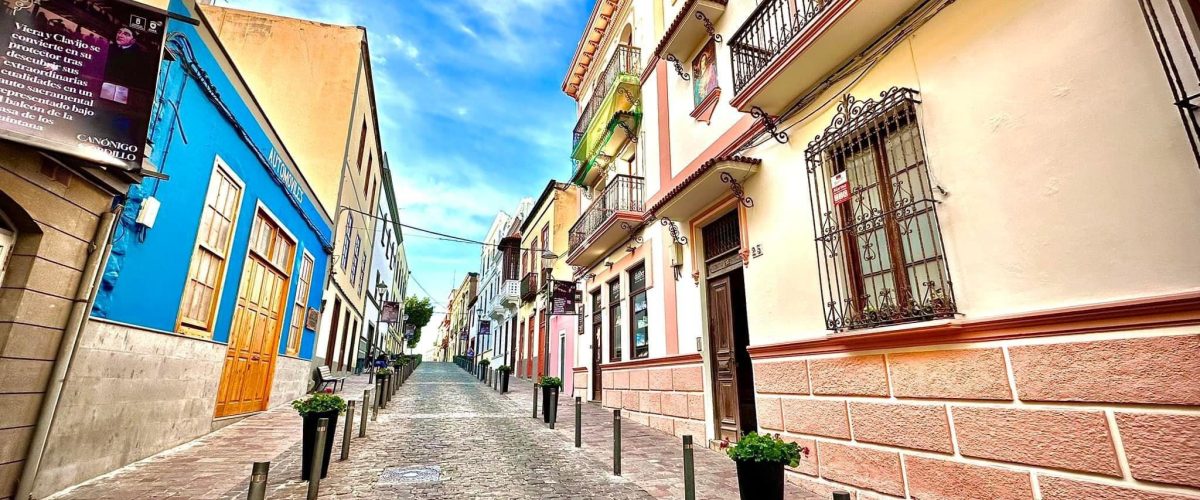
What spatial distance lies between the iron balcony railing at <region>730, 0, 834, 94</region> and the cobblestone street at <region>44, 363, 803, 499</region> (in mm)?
4748

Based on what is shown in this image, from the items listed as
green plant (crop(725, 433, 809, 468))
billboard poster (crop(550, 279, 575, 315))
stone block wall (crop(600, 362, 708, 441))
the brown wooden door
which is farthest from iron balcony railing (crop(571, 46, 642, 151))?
green plant (crop(725, 433, 809, 468))

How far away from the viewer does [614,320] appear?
11.7m

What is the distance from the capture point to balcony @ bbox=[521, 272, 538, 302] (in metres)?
21.2

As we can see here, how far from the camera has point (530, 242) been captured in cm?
2311

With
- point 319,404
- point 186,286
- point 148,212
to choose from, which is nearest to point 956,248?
point 319,404

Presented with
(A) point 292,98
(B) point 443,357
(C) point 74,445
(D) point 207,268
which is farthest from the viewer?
(B) point 443,357

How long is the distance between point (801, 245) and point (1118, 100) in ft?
9.12

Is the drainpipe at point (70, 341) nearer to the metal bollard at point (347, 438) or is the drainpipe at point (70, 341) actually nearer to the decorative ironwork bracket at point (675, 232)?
the metal bollard at point (347, 438)

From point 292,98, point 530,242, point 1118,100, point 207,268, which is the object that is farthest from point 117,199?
point 530,242

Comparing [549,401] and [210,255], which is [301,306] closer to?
[210,255]

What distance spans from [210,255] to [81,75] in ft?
11.0

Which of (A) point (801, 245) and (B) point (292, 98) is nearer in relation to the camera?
(A) point (801, 245)

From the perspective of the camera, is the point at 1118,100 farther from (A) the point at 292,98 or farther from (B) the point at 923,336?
(A) the point at 292,98

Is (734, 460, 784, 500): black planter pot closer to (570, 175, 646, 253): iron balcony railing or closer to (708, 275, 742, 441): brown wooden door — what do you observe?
(708, 275, 742, 441): brown wooden door
